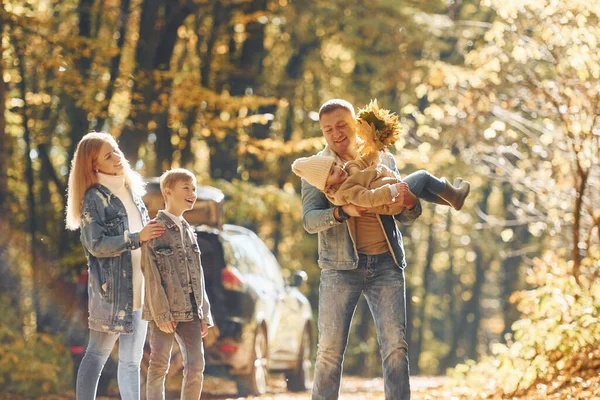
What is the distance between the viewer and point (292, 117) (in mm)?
29328

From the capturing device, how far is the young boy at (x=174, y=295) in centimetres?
684

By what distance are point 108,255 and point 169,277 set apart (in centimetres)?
43

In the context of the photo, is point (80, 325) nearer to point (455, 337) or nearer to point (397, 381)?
point (397, 381)

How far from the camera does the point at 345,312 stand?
657cm

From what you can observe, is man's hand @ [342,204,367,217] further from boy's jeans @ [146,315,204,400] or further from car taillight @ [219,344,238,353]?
car taillight @ [219,344,238,353]

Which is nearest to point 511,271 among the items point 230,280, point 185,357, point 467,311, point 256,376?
point 467,311

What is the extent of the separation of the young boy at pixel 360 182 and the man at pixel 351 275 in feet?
0.44

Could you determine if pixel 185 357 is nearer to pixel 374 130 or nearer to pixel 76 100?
pixel 374 130

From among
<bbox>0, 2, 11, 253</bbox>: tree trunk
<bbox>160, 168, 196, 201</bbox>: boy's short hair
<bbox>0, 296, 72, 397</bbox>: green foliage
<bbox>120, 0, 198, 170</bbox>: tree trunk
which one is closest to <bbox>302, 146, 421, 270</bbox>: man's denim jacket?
<bbox>160, 168, 196, 201</bbox>: boy's short hair

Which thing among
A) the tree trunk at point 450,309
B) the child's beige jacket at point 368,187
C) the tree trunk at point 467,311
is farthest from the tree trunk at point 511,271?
the child's beige jacket at point 368,187

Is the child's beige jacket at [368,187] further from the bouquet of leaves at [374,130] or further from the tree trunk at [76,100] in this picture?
the tree trunk at [76,100]

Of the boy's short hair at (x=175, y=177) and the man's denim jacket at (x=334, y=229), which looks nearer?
the man's denim jacket at (x=334, y=229)

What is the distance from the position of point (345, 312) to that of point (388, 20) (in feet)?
57.1

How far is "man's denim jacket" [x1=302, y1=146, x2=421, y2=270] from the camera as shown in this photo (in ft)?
21.2
